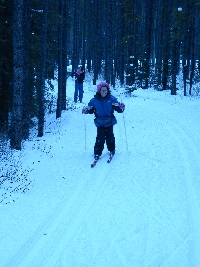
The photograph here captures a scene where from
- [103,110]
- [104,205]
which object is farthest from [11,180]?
[103,110]

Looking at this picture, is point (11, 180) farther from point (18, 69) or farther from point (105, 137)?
point (18, 69)

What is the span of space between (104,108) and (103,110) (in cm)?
6

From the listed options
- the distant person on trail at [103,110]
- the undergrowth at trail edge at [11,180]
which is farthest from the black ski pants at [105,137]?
the undergrowth at trail edge at [11,180]

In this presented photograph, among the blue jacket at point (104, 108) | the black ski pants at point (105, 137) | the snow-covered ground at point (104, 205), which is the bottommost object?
the snow-covered ground at point (104, 205)

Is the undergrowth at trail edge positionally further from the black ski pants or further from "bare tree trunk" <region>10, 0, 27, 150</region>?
the black ski pants

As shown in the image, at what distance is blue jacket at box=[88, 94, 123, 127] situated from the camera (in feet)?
29.3

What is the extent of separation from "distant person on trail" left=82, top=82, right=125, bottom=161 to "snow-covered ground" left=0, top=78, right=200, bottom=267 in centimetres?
40

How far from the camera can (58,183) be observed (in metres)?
7.05

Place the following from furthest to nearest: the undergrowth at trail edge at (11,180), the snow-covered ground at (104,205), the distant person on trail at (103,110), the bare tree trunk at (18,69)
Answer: the bare tree trunk at (18,69) < the distant person on trail at (103,110) < the undergrowth at trail edge at (11,180) < the snow-covered ground at (104,205)

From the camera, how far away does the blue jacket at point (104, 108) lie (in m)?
8.92

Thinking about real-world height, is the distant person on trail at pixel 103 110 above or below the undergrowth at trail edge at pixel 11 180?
above

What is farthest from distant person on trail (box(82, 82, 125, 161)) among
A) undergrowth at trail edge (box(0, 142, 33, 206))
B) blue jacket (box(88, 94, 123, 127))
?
undergrowth at trail edge (box(0, 142, 33, 206))

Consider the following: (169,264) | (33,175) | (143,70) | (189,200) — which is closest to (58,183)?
(33,175)

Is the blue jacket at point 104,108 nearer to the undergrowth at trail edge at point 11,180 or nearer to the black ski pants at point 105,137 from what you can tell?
the black ski pants at point 105,137
